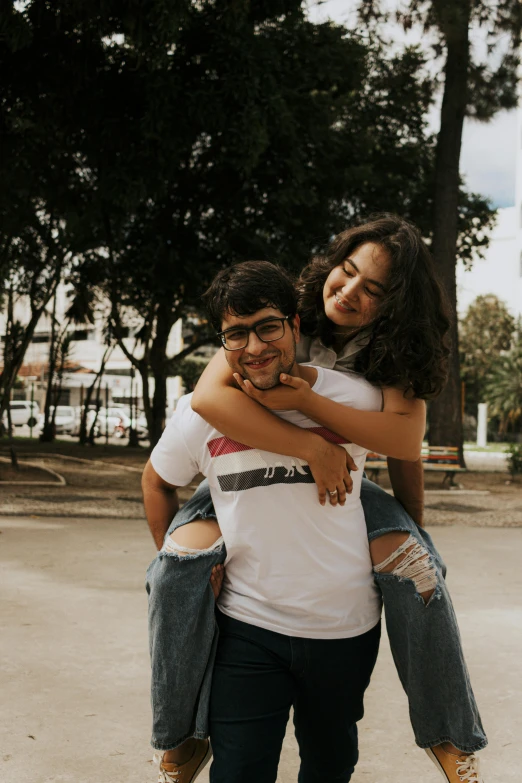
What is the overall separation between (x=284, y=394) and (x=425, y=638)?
0.67 meters

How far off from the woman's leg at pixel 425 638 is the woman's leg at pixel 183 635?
40 cm

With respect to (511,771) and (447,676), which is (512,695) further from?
(447,676)

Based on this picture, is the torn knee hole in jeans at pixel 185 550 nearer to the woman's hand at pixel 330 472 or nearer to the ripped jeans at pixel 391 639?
the ripped jeans at pixel 391 639

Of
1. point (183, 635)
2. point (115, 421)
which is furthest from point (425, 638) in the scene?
point (115, 421)

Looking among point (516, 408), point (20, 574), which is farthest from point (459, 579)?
point (516, 408)

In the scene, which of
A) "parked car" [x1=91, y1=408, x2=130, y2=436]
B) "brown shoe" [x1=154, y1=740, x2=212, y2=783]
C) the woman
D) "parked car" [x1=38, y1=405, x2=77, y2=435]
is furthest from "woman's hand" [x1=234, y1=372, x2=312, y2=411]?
"parked car" [x1=38, y1=405, x2=77, y2=435]

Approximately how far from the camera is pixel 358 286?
2.20m

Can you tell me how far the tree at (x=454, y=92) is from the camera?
1567 centimetres

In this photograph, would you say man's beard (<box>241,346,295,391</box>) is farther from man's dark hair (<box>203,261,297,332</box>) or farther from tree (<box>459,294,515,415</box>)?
tree (<box>459,294,515,415</box>)

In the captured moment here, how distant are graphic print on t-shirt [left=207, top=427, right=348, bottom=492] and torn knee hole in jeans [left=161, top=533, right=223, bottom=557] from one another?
0.43 ft

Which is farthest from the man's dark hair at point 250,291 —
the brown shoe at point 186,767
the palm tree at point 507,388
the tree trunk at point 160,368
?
the palm tree at point 507,388

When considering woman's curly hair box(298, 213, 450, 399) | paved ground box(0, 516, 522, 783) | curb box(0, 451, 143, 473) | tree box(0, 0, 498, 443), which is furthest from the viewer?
curb box(0, 451, 143, 473)

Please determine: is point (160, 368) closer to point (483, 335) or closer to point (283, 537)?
point (283, 537)

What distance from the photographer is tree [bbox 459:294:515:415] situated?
1945 inches
